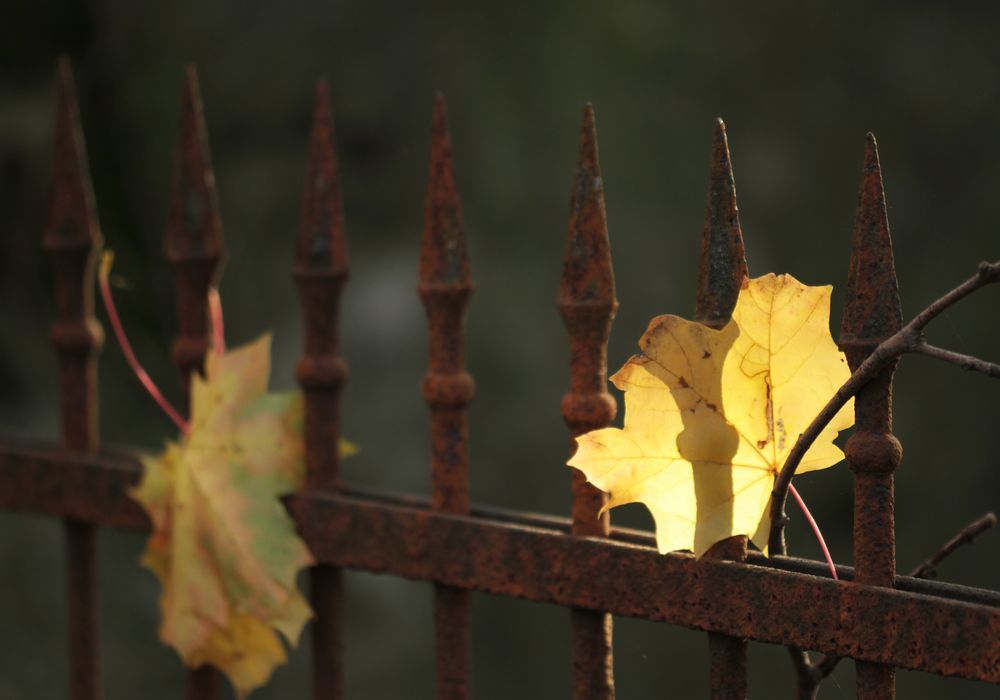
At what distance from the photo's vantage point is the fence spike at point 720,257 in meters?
1.16

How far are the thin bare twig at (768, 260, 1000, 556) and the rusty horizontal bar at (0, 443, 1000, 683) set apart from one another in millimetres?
93

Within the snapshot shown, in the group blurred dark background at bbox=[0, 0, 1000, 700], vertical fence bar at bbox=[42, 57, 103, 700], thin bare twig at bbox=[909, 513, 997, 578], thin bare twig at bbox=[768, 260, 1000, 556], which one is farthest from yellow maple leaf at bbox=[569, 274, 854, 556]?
blurred dark background at bbox=[0, 0, 1000, 700]

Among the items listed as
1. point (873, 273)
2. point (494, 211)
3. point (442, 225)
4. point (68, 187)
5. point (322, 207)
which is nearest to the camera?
point (873, 273)

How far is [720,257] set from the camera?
1.17 metres

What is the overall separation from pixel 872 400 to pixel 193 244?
931mm

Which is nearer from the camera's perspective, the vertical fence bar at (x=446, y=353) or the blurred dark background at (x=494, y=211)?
the vertical fence bar at (x=446, y=353)

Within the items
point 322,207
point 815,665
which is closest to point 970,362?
point 815,665

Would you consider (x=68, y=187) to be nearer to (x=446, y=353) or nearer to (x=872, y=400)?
(x=446, y=353)

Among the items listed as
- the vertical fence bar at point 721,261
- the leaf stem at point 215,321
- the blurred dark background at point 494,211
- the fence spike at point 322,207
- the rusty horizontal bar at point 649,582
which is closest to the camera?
the rusty horizontal bar at point 649,582

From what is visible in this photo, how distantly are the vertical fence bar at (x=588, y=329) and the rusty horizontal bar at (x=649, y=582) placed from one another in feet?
0.12

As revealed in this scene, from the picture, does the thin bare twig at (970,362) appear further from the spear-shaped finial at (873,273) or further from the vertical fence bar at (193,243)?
the vertical fence bar at (193,243)

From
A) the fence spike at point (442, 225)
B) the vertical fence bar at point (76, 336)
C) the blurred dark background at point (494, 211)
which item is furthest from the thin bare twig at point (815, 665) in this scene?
the blurred dark background at point (494, 211)

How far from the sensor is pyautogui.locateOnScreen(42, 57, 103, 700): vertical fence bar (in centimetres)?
174

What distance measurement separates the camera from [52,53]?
3232mm
